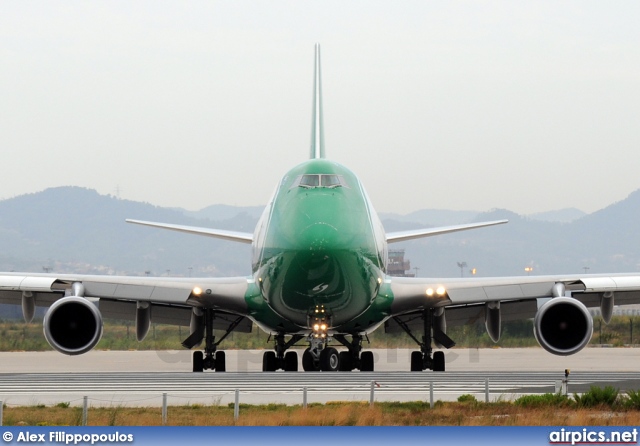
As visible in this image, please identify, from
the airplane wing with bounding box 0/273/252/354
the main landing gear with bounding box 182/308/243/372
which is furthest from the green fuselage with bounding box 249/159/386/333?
the main landing gear with bounding box 182/308/243/372

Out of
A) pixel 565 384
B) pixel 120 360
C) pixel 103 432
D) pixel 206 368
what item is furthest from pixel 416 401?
pixel 120 360

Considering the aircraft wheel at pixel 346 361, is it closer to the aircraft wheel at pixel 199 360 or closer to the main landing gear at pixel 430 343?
the main landing gear at pixel 430 343

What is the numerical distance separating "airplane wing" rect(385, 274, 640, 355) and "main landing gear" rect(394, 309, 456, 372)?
0.44 feet

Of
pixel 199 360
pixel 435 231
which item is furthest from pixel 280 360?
pixel 435 231

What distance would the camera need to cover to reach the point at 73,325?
2636cm

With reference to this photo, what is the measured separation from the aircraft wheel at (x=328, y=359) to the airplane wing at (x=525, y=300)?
77.5 inches

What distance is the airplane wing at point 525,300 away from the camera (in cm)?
2592

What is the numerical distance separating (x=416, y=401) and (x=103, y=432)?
23.8 feet

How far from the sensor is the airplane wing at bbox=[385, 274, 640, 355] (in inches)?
1021

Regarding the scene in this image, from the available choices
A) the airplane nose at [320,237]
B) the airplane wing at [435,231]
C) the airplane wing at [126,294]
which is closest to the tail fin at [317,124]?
the airplane wing at [435,231]

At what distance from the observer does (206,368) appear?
3059cm

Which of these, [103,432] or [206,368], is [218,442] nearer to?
[103,432]

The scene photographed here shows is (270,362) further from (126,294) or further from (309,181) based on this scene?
(309,181)

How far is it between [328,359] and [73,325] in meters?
5.93
